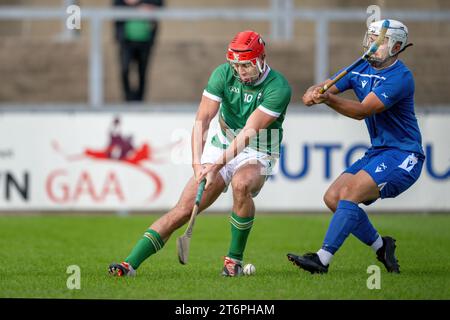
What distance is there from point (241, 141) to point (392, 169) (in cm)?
120

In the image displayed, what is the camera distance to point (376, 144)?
8.51 metres

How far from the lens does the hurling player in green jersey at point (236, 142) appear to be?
8133mm

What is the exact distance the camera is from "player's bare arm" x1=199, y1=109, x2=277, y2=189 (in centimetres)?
809

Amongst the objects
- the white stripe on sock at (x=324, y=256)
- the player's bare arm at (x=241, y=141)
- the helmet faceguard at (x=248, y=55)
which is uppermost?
the helmet faceguard at (x=248, y=55)

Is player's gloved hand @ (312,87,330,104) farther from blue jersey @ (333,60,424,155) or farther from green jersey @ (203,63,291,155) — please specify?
blue jersey @ (333,60,424,155)

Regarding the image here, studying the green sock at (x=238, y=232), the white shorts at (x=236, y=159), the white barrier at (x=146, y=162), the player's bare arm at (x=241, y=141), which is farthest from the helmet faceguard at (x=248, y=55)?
the white barrier at (x=146, y=162)

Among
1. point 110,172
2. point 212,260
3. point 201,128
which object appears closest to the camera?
point 201,128

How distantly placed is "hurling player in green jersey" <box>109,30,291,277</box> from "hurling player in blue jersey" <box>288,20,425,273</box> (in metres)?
0.44

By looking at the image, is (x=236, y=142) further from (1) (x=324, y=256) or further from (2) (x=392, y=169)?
(2) (x=392, y=169)

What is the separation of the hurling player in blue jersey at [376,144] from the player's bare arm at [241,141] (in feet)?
1.31

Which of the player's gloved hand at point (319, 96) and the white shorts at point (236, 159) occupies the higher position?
the player's gloved hand at point (319, 96)

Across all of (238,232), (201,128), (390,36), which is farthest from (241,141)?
(390,36)

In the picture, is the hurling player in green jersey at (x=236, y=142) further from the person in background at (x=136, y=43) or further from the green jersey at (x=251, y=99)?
the person in background at (x=136, y=43)

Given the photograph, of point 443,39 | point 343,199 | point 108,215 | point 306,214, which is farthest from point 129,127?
point 343,199
